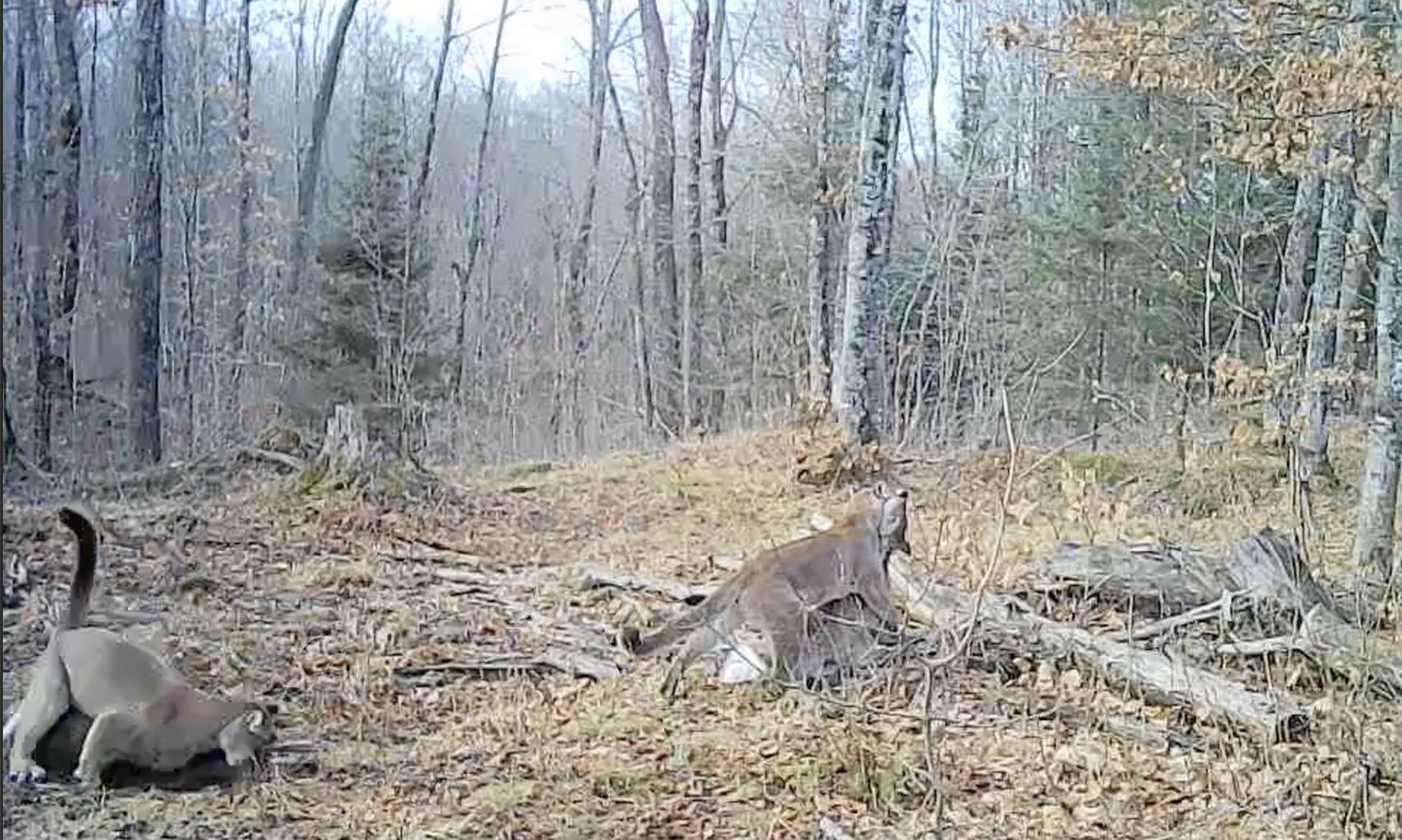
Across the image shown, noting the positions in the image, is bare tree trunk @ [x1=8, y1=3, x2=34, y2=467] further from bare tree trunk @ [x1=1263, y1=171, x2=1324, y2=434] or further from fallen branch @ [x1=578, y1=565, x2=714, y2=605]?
bare tree trunk @ [x1=1263, y1=171, x2=1324, y2=434]

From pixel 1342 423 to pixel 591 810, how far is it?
2.33 metres

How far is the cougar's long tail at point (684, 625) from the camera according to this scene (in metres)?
2.28

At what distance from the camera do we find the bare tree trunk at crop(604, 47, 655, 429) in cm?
272

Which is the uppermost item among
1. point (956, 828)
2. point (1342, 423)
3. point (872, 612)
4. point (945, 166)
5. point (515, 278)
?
point (945, 166)

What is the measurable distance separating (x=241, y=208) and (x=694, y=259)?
35.6 inches

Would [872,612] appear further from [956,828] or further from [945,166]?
[945,166]

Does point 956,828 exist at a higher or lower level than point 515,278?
lower

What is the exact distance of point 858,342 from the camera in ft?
9.23

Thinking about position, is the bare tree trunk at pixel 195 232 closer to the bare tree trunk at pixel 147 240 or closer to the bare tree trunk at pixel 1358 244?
the bare tree trunk at pixel 147 240

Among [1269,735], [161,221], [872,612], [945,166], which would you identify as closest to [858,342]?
[945,166]

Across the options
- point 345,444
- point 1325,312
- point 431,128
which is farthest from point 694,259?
point 1325,312

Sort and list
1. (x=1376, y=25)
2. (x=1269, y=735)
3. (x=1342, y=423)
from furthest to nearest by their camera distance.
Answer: (x=1342, y=423)
(x=1376, y=25)
(x=1269, y=735)

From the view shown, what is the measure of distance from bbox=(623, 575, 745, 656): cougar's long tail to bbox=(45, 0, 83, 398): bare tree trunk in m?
0.92

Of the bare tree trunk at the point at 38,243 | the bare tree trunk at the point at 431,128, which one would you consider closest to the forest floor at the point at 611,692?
the bare tree trunk at the point at 38,243
